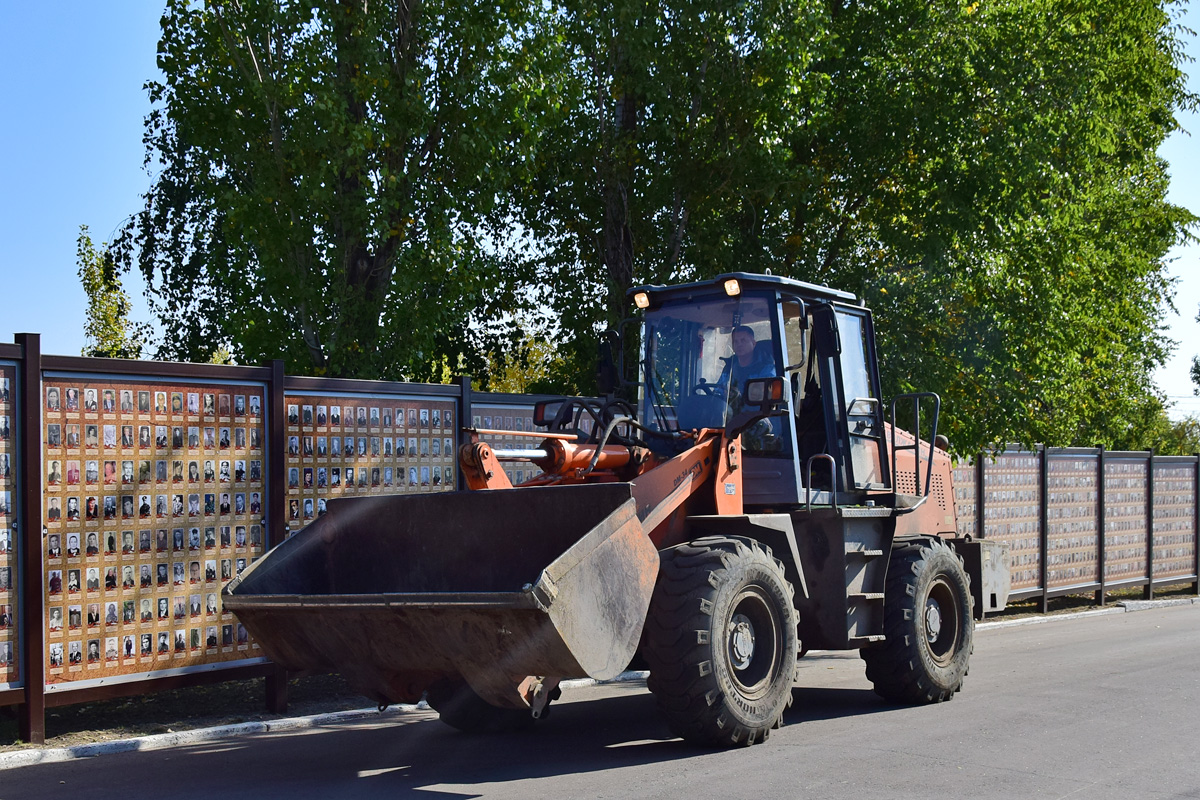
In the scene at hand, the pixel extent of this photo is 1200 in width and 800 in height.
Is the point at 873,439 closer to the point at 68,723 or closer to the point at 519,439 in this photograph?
the point at 519,439

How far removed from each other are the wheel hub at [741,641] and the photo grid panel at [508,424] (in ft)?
14.4

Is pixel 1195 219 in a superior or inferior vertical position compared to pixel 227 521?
superior

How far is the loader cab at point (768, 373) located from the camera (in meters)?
8.99

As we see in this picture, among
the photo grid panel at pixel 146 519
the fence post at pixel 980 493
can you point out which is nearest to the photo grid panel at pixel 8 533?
the photo grid panel at pixel 146 519

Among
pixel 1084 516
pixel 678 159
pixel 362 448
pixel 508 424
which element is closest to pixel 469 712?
pixel 362 448

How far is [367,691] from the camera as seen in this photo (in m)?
7.46

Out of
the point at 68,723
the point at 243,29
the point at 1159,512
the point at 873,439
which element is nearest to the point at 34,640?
the point at 68,723

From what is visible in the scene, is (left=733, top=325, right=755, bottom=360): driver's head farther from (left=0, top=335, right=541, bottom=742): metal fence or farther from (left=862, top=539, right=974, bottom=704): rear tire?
(left=0, top=335, right=541, bottom=742): metal fence

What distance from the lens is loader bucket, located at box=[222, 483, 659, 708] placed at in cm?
642

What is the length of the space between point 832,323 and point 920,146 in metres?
8.37

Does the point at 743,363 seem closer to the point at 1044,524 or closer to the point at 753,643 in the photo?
the point at 753,643

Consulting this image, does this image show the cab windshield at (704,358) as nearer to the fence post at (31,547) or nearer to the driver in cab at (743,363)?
the driver in cab at (743,363)

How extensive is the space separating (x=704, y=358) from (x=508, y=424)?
3.56 m

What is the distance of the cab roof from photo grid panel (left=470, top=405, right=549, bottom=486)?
276 cm
